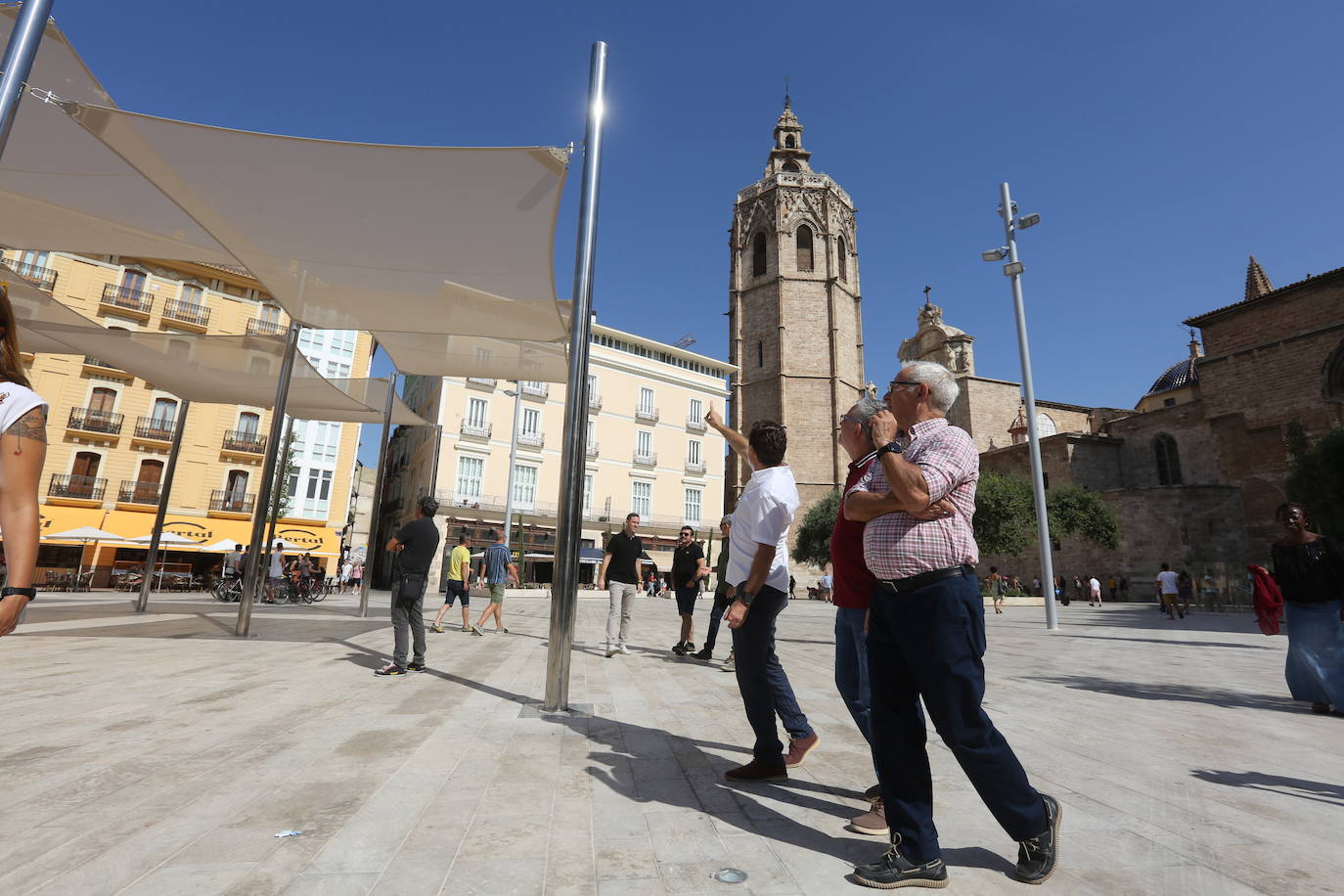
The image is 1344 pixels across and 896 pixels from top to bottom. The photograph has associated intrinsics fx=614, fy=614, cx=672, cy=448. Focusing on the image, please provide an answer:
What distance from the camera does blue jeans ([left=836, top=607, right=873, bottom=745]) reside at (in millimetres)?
2736

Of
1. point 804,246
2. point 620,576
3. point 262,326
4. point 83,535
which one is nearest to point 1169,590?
point 620,576

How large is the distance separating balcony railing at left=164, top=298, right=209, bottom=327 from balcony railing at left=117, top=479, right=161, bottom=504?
21.5ft

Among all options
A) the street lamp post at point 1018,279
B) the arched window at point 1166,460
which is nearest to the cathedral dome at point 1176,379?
the arched window at point 1166,460

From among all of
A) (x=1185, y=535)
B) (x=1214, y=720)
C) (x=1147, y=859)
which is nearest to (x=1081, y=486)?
(x=1185, y=535)

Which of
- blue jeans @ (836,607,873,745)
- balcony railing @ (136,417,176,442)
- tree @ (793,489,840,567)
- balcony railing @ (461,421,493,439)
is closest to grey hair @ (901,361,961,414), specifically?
blue jeans @ (836,607,873,745)

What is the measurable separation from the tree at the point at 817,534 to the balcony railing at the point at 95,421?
1222 inches

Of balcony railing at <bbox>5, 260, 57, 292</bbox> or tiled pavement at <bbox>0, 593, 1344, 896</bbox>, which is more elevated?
balcony railing at <bbox>5, 260, 57, 292</bbox>

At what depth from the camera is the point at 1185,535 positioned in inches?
1072

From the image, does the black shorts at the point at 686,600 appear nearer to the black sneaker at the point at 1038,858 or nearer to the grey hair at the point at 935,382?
the grey hair at the point at 935,382

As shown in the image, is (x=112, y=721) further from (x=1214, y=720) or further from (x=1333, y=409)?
(x=1333, y=409)

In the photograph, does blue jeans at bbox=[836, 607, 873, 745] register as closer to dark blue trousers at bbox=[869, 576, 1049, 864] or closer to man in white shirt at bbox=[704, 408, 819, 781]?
man in white shirt at bbox=[704, 408, 819, 781]

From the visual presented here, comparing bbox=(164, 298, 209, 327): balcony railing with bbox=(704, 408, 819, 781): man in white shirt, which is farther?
bbox=(164, 298, 209, 327): balcony railing

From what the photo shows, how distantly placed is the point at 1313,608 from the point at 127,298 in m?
32.7

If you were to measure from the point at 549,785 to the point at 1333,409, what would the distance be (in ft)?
110
